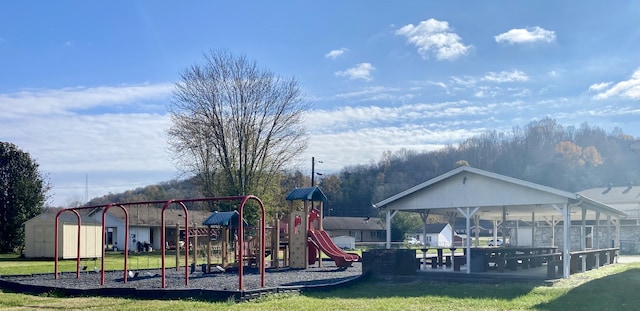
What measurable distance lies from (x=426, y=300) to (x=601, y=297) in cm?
376

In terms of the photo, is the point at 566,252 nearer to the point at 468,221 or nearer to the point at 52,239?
the point at 468,221

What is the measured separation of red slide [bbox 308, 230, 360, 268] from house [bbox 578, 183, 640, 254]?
2167 cm

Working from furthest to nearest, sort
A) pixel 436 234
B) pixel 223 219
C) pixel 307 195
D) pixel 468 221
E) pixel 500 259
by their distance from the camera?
pixel 436 234 < pixel 307 195 < pixel 223 219 < pixel 500 259 < pixel 468 221

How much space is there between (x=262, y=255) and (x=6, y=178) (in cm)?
3332

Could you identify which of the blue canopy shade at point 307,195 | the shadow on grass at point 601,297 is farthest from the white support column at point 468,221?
the blue canopy shade at point 307,195

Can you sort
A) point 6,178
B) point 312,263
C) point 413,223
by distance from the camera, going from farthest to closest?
1. point 413,223
2. point 6,178
3. point 312,263

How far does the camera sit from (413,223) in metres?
64.4

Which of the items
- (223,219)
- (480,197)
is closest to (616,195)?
(480,197)

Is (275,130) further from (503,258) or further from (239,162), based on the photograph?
(503,258)

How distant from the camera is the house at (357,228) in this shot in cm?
7131

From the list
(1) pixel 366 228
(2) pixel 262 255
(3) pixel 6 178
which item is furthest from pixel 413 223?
(2) pixel 262 255

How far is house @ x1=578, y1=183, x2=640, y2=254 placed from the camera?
43.6m

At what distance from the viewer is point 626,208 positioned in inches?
1960

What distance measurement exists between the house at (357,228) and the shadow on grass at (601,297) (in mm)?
54702
